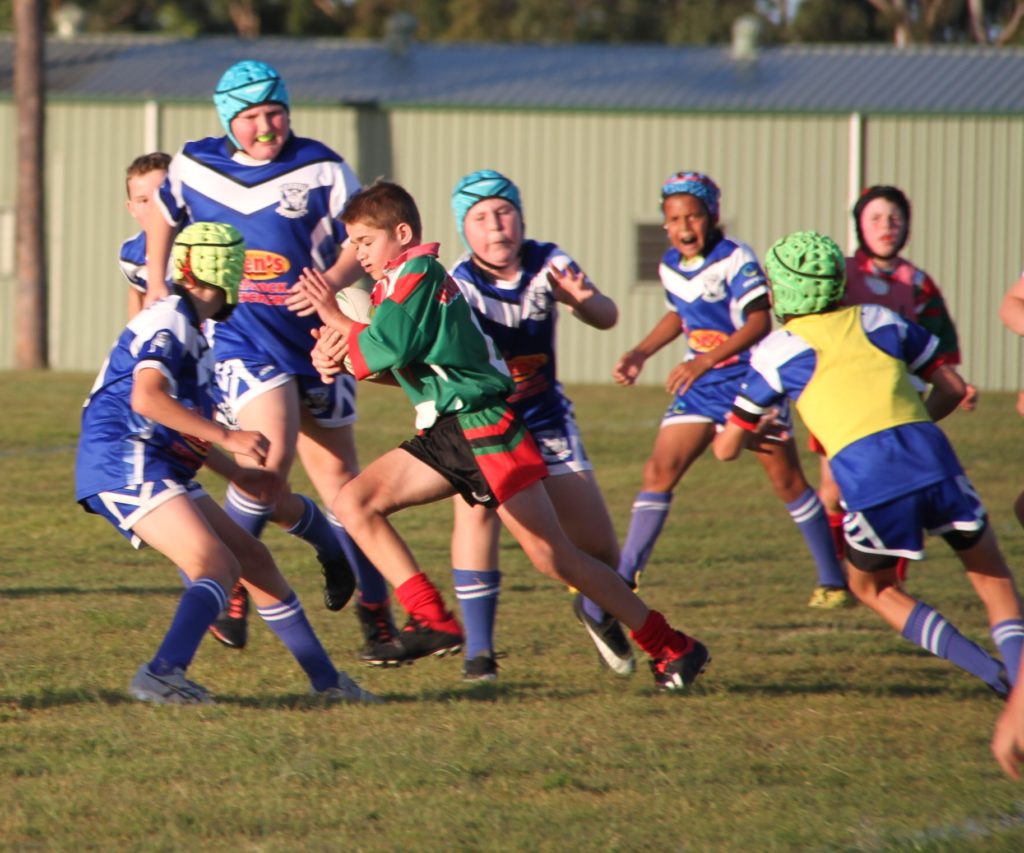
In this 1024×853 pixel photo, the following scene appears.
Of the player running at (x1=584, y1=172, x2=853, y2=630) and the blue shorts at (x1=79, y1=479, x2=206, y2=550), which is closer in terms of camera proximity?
the blue shorts at (x1=79, y1=479, x2=206, y2=550)

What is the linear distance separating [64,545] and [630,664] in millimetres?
3738

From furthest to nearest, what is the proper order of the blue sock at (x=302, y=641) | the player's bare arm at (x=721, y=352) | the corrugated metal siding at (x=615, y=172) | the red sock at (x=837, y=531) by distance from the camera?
the corrugated metal siding at (x=615, y=172) → the red sock at (x=837, y=531) → the player's bare arm at (x=721, y=352) → the blue sock at (x=302, y=641)

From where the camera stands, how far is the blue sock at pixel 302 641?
536cm

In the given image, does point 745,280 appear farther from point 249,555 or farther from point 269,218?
point 249,555

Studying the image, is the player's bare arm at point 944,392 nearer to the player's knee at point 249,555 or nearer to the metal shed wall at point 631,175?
the player's knee at point 249,555

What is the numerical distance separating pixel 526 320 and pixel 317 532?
1090mm

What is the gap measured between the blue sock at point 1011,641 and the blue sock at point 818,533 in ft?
8.14

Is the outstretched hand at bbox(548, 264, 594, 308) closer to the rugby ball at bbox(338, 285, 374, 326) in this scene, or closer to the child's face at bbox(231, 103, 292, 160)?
the rugby ball at bbox(338, 285, 374, 326)

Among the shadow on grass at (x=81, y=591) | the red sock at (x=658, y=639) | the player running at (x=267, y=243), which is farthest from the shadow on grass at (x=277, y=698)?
the shadow on grass at (x=81, y=591)

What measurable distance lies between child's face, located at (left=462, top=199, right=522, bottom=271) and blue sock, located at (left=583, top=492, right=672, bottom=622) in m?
1.92

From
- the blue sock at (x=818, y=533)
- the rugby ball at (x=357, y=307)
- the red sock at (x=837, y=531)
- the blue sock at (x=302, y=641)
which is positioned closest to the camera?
the blue sock at (x=302, y=641)

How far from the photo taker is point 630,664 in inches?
234

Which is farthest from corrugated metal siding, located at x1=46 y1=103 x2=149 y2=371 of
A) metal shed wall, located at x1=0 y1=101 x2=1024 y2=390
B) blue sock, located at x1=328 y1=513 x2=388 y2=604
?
blue sock, located at x1=328 y1=513 x2=388 y2=604

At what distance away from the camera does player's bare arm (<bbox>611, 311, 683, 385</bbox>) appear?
6.34m
